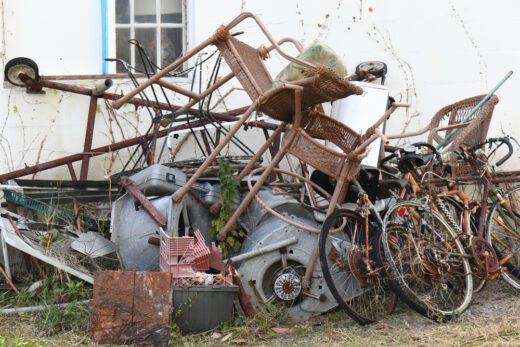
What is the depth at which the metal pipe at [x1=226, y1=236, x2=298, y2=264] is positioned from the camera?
23.6 ft

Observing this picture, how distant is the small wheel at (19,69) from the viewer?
28.8ft

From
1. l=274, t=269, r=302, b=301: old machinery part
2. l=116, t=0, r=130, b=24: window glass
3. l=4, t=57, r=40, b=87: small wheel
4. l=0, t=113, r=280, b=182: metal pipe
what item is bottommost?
l=274, t=269, r=302, b=301: old machinery part

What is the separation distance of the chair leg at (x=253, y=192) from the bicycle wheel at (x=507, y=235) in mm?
1777

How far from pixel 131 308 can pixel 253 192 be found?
1.37 m

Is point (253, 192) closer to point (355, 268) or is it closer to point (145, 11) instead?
point (355, 268)

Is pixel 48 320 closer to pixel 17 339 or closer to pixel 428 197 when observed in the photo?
pixel 17 339

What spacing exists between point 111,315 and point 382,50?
428 cm

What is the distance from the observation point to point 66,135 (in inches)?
358

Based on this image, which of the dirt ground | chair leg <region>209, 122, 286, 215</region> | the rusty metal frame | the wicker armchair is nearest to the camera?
the dirt ground

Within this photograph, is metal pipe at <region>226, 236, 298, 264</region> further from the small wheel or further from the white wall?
the small wheel

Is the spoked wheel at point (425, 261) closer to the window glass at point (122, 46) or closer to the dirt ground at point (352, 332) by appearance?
the dirt ground at point (352, 332)

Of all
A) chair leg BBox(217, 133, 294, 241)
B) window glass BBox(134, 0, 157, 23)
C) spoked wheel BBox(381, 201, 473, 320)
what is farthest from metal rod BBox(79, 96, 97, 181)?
spoked wheel BBox(381, 201, 473, 320)

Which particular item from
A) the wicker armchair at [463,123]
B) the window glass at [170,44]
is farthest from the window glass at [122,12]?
the wicker armchair at [463,123]

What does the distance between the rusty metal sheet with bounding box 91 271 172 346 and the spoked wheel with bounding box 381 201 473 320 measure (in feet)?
5.29
